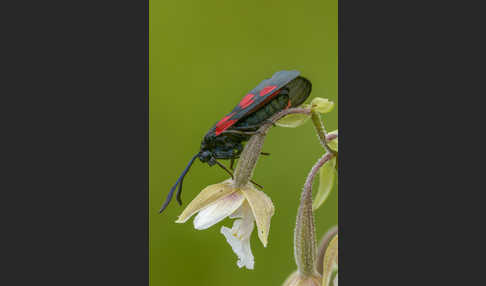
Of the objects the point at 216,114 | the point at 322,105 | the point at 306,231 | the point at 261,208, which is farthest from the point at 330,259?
the point at 216,114

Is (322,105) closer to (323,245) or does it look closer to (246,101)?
(246,101)

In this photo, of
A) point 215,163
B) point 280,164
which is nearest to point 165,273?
point 215,163

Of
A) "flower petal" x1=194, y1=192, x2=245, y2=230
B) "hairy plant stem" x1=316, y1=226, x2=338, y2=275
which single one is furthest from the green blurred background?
"flower petal" x1=194, y1=192, x2=245, y2=230

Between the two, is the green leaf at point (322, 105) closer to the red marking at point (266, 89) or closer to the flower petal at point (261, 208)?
the red marking at point (266, 89)

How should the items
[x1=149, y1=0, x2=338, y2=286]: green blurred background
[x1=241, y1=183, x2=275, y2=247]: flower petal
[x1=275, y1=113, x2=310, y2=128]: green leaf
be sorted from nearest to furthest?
[x1=241, y1=183, x2=275, y2=247]: flower petal → [x1=275, y1=113, x2=310, y2=128]: green leaf → [x1=149, y1=0, x2=338, y2=286]: green blurred background

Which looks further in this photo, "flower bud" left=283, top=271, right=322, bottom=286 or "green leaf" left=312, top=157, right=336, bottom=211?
"green leaf" left=312, top=157, right=336, bottom=211

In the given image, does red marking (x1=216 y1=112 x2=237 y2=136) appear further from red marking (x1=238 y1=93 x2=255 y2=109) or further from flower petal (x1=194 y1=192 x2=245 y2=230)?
flower petal (x1=194 y1=192 x2=245 y2=230)
